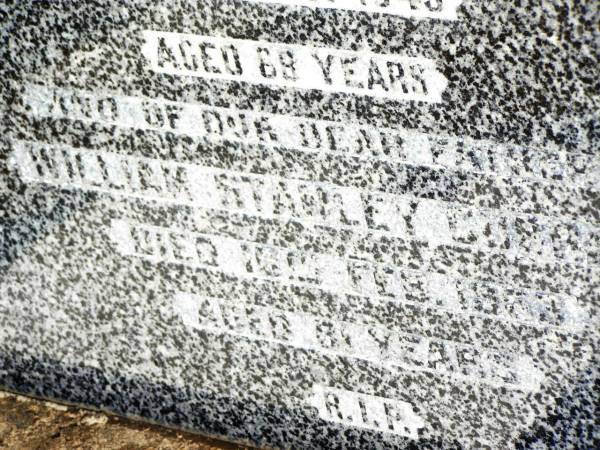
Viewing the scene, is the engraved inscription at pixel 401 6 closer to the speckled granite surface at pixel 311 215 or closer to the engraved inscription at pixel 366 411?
the speckled granite surface at pixel 311 215

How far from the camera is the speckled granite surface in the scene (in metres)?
1.31

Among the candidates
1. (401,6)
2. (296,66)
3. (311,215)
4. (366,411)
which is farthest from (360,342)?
(401,6)

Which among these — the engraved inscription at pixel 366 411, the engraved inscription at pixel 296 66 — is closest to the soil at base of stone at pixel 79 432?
the engraved inscription at pixel 366 411

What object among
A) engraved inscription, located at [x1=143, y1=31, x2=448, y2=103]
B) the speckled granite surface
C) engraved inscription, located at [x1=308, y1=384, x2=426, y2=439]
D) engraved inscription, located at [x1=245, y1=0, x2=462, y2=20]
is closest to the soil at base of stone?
the speckled granite surface

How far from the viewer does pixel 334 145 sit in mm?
1428

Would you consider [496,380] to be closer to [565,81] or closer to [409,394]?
[409,394]

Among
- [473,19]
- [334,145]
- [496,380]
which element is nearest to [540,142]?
[473,19]

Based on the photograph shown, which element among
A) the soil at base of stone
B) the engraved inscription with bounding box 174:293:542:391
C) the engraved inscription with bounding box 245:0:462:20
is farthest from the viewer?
the soil at base of stone

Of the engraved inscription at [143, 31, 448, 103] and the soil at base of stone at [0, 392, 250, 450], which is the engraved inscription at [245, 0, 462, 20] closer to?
the engraved inscription at [143, 31, 448, 103]

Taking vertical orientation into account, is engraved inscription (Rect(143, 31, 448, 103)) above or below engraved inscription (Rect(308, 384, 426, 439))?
above

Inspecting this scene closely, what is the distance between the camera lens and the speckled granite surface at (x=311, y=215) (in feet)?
4.30

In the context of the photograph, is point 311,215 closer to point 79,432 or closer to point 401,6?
point 401,6

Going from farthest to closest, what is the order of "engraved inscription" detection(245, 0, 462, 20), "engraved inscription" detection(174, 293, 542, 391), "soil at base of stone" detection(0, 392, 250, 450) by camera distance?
"soil at base of stone" detection(0, 392, 250, 450), "engraved inscription" detection(174, 293, 542, 391), "engraved inscription" detection(245, 0, 462, 20)

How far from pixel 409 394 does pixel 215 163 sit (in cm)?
65
